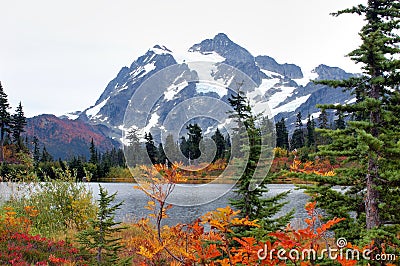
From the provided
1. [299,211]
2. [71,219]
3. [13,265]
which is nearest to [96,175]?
[299,211]

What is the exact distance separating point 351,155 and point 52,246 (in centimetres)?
796

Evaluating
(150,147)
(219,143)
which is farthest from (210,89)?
(150,147)

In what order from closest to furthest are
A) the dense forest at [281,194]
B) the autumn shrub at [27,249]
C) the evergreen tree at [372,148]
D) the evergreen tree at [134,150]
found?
1. the dense forest at [281,194]
2. the evergreen tree at [372,148]
3. the evergreen tree at [134,150]
4. the autumn shrub at [27,249]

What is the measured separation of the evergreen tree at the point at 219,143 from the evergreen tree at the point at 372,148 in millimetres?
2205

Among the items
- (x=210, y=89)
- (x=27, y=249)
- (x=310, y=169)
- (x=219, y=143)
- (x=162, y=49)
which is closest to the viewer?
(x=210, y=89)

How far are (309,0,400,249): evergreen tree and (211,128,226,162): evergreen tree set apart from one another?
221 cm

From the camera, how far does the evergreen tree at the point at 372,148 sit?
4.69 metres

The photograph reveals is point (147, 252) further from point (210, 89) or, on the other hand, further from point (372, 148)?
point (210, 89)

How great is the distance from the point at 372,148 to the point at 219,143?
412 centimetres

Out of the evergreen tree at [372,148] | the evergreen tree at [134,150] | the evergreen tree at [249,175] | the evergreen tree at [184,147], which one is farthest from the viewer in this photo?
the evergreen tree at [249,175]

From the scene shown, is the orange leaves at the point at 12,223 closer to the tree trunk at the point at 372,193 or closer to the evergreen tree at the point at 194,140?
the evergreen tree at the point at 194,140

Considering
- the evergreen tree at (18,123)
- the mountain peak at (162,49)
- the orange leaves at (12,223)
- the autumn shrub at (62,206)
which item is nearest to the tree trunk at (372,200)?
the mountain peak at (162,49)

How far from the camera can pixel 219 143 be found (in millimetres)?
8164

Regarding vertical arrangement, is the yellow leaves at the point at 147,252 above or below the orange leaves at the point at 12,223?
above
